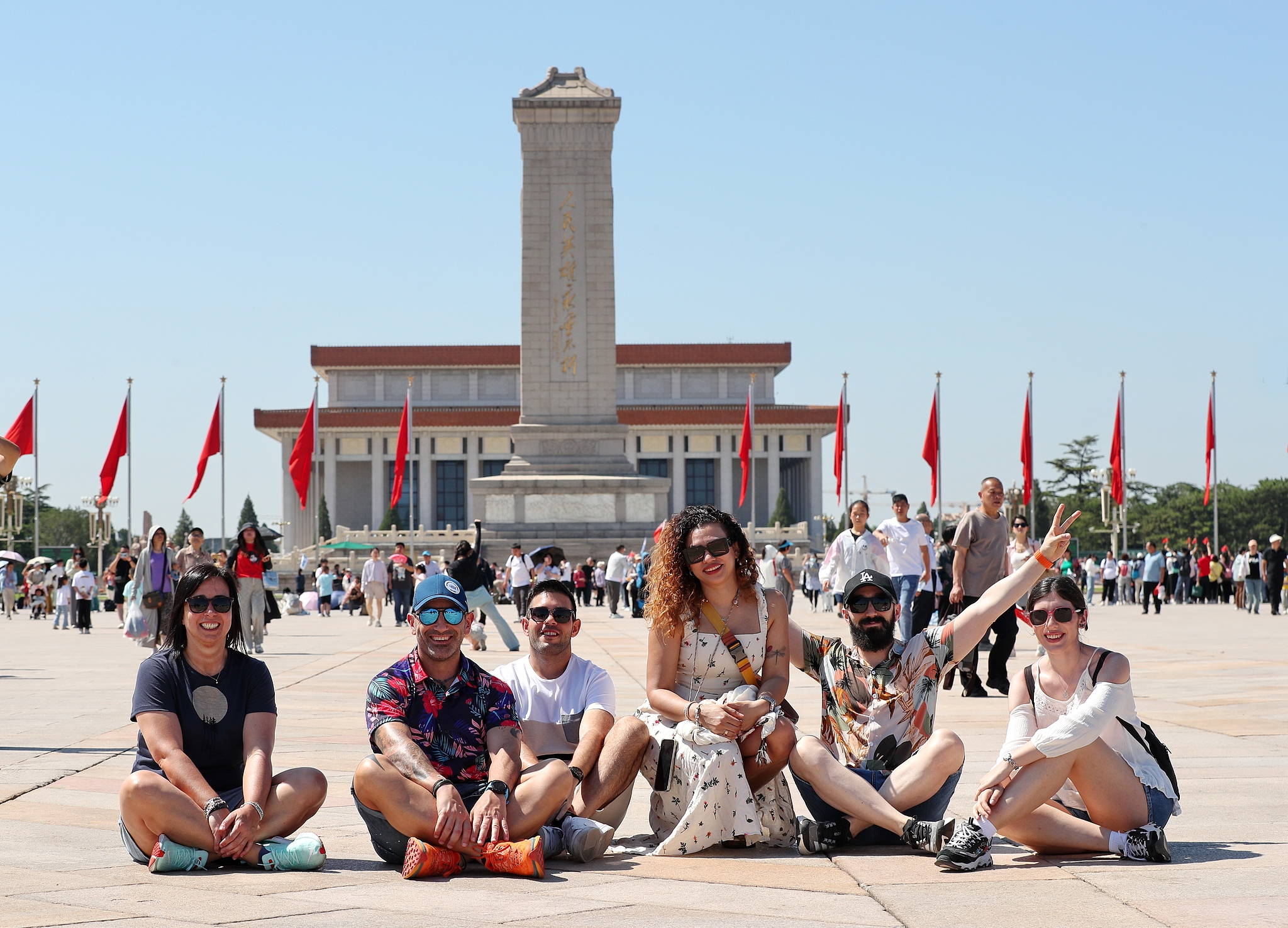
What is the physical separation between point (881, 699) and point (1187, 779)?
229cm

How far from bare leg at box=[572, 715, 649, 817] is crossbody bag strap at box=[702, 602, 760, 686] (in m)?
0.44

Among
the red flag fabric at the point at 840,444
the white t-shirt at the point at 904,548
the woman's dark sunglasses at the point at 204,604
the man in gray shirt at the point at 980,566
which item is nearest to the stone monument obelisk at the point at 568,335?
the red flag fabric at the point at 840,444

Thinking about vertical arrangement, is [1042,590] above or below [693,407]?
below

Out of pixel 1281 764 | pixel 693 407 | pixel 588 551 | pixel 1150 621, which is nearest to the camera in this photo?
pixel 1281 764

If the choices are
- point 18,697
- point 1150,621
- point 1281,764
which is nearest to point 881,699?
point 1281,764

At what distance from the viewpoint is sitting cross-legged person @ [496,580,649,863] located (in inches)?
224

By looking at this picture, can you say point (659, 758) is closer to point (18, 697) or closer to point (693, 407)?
point (18, 697)

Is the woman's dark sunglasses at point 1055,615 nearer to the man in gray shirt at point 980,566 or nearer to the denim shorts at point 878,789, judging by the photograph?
the denim shorts at point 878,789

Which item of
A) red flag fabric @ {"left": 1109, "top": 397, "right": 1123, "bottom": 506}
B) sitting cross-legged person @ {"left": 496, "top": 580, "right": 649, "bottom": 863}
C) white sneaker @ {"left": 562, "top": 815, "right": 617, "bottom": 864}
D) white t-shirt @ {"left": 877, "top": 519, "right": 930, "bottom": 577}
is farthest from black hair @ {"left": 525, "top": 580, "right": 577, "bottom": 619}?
red flag fabric @ {"left": 1109, "top": 397, "right": 1123, "bottom": 506}

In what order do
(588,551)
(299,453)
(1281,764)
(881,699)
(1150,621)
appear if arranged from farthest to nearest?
1. (588,551)
2. (299,453)
3. (1150,621)
4. (1281,764)
5. (881,699)

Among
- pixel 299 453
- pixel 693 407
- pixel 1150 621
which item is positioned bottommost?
pixel 1150 621

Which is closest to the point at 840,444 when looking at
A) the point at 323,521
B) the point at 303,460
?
the point at 303,460

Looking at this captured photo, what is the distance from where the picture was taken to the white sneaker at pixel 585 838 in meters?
5.36

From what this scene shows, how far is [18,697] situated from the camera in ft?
38.3
